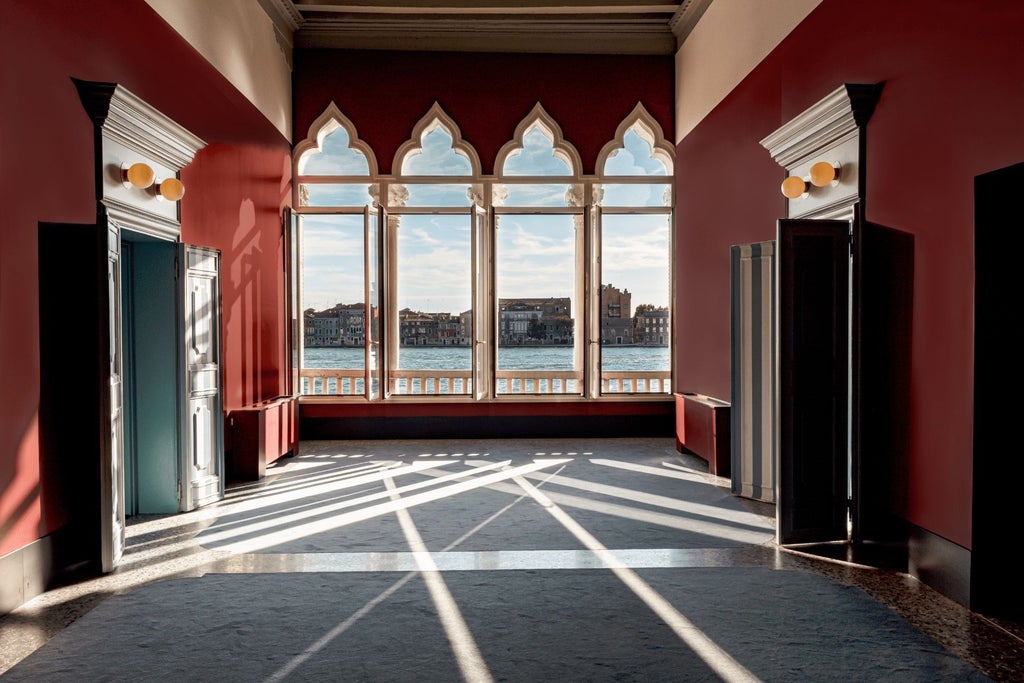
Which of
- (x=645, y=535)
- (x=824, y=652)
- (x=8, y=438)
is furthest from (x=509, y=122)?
(x=824, y=652)

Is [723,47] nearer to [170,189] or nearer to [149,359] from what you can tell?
[170,189]

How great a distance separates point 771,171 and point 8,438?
5.12 meters

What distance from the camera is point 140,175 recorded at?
4141 mm

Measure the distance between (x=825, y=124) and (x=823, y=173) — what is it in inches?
13.2

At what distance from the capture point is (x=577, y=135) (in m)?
7.98

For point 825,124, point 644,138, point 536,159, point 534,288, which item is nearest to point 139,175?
point 825,124

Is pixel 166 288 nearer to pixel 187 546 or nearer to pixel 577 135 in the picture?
pixel 187 546

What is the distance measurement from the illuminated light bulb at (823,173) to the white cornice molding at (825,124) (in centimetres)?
20

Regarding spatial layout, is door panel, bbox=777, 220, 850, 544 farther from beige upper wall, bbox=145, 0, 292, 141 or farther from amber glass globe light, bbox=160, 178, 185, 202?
beige upper wall, bbox=145, 0, 292, 141

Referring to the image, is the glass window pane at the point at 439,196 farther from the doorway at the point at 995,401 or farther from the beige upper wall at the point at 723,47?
the doorway at the point at 995,401

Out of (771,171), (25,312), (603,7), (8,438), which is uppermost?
(603,7)

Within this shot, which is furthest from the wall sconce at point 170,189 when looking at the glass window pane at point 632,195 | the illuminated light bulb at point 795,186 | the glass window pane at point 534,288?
the glass window pane at point 632,195

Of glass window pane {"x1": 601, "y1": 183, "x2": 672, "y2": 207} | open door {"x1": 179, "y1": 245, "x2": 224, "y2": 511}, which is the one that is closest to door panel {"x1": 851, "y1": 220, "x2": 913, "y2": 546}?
open door {"x1": 179, "y1": 245, "x2": 224, "y2": 511}

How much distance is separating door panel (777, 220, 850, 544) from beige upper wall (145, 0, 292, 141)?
13.8 ft
